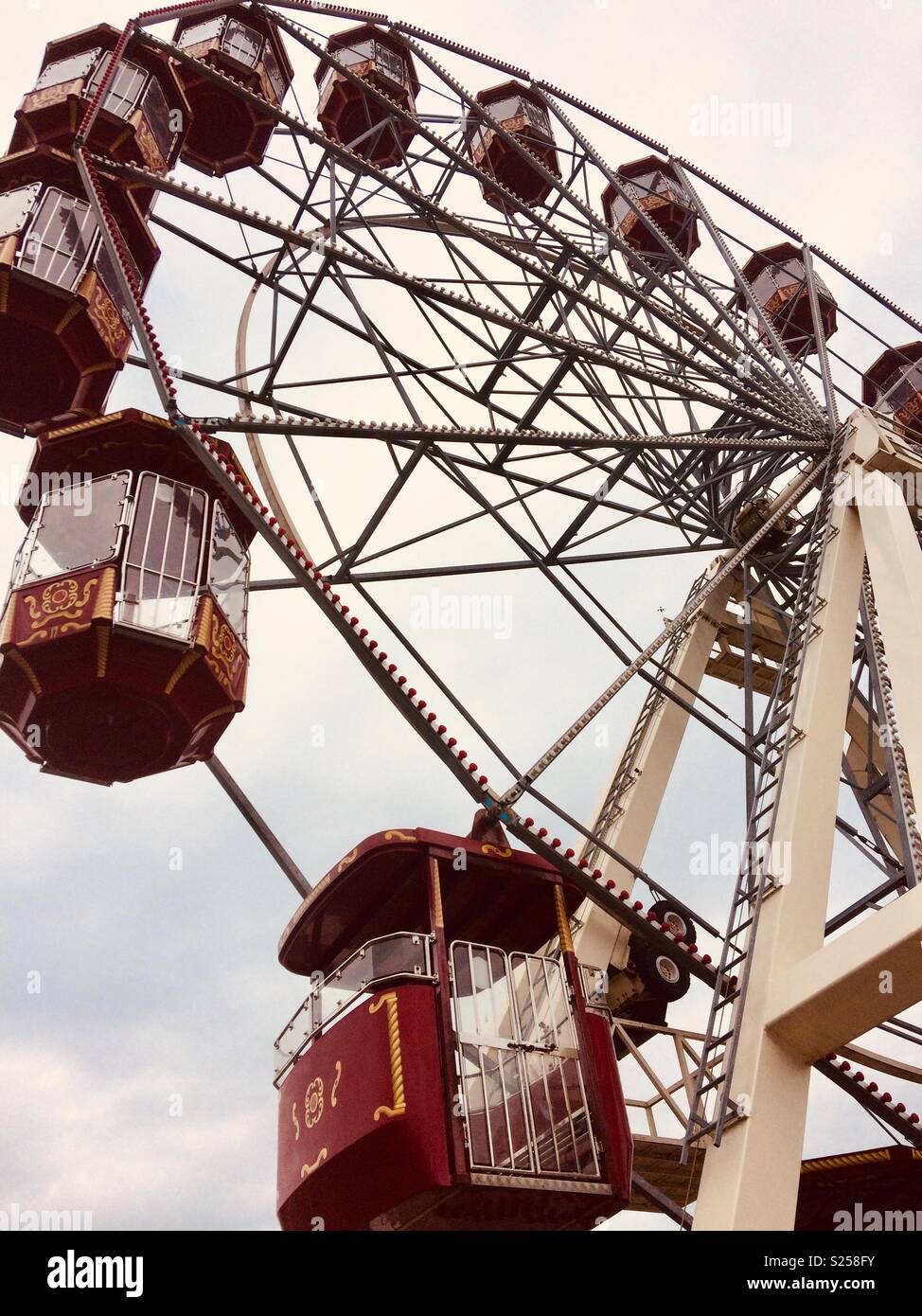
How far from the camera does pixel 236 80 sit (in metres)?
17.1

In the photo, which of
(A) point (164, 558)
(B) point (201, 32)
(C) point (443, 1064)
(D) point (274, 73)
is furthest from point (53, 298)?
(C) point (443, 1064)

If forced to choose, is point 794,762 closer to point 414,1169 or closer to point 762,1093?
point 762,1093

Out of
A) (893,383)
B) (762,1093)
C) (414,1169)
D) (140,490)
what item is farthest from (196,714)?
(893,383)

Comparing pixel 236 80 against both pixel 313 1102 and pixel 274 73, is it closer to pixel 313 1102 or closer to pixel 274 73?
pixel 274 73

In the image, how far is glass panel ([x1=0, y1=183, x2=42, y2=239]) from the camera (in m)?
14.5

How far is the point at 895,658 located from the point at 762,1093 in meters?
3.77

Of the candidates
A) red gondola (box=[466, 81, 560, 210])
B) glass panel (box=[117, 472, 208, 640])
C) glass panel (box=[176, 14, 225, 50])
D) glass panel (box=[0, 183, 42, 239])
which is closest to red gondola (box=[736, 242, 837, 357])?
red gondola (box=[466, 81, 560, 210])

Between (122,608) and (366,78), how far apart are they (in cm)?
1072

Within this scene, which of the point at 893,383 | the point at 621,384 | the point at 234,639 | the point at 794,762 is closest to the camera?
the point at 794,762

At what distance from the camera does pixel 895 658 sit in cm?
1055

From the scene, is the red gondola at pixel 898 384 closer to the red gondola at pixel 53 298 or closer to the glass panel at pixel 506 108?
the glass panel at pixel 506 108

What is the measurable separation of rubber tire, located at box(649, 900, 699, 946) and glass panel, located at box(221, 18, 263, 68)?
12.5 meters

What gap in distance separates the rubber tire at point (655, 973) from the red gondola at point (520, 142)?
502 inches

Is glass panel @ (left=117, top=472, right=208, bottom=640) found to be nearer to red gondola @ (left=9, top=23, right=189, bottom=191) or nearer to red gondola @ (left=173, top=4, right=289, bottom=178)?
red gondola @ (left=9, top=23, right=189, bottom=191)
